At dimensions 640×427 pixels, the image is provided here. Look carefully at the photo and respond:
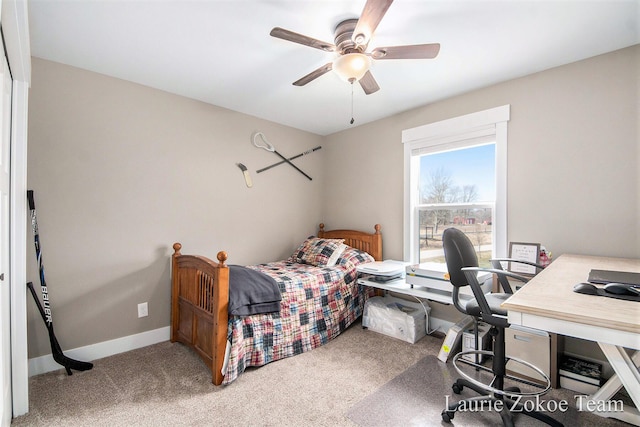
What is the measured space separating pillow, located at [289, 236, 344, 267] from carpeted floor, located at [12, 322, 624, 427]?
0.97m

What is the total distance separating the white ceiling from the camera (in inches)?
66.7

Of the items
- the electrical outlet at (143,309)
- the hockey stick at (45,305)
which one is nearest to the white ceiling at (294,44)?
the hockey stick at (45,305)

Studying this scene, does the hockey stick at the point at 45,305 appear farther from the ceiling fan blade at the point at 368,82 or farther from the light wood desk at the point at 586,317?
the light wood desk at the point at 586,317

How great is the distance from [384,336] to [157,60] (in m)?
3.04

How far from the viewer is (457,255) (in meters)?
1.74

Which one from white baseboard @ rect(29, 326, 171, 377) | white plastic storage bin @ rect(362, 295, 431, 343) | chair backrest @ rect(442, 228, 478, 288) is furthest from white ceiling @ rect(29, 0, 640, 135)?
white baseboard @ rect(29, 326, 171, 377)

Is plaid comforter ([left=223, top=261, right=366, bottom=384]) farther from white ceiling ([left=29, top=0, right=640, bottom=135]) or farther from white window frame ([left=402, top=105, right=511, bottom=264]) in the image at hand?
white ceiling ([left=29, top=0, right=640, bottom=135])

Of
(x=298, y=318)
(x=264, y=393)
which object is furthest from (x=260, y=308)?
(x=264, y=393)

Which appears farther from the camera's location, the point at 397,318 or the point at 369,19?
the point at 397,318

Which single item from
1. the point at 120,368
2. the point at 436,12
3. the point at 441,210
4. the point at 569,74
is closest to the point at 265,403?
the point at 120,368

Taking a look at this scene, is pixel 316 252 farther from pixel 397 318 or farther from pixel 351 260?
pixel 397 318

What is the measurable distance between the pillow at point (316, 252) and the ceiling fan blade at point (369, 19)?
2088mm

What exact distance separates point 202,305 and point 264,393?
0.82 meters

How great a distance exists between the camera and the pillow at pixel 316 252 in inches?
127
